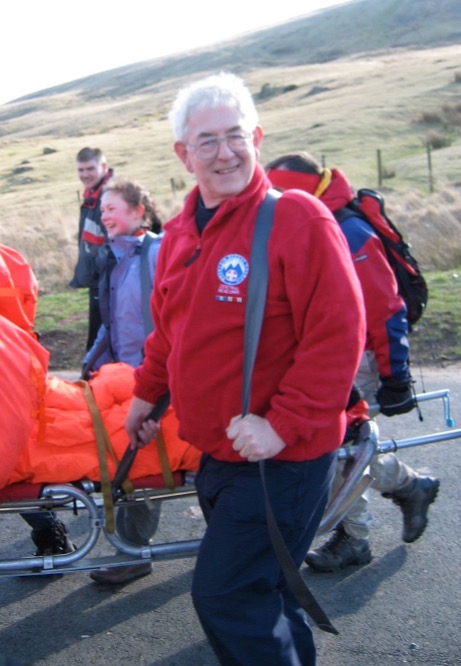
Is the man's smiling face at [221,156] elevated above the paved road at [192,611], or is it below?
above

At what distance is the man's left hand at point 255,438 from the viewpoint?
255cm

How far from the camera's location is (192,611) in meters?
3.88

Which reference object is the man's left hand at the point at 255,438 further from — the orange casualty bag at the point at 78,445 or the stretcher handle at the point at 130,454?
the orange casualty bag at the point at 78,445

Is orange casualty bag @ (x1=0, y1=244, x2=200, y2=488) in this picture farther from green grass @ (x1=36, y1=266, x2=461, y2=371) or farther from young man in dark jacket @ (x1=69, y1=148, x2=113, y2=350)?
green grass @ (x1=36, y1=266, x2=461, y2=371)

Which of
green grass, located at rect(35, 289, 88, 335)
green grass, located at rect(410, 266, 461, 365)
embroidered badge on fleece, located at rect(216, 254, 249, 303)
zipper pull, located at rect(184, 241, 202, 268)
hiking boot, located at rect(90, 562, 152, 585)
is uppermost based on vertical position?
zipper pull, located at rect(184, 241, 202, 268)

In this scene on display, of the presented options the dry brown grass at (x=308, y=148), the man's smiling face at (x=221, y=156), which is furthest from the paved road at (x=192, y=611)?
the dry brown grass at (x=308, y=148)

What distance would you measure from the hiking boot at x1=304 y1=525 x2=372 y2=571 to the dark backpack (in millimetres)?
1028

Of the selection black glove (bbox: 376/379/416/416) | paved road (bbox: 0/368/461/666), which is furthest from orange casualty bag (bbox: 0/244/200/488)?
black glove (bbox: 376/379/416/416)

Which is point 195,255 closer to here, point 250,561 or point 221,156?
point 221,156

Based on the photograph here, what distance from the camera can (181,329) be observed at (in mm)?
2719

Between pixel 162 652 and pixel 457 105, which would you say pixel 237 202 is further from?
pixel 457 105

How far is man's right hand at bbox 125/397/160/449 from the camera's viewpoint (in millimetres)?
3307

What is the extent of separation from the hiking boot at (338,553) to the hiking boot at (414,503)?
0.24 meters

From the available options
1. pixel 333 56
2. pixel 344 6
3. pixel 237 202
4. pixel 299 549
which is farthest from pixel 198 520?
pixel 344 6
